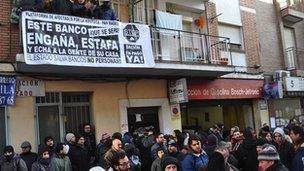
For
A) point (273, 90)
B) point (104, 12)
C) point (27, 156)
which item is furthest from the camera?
point (273, 90)

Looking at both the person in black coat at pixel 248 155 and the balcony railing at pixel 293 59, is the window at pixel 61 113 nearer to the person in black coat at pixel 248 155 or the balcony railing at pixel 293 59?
the person in black coat at pixel 248 155

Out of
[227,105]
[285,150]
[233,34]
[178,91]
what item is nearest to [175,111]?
[178,91]

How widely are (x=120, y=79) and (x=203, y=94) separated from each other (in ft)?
Answer: 11.2

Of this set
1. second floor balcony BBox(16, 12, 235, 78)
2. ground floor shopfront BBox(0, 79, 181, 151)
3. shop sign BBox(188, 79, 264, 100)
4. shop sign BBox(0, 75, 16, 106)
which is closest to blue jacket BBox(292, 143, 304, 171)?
second floor balcony BBox(16, 12, 235, 78)

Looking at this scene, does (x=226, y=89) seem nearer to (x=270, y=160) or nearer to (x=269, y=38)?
(x=269, y=38)

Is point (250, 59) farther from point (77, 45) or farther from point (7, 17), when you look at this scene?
point (7, 17)

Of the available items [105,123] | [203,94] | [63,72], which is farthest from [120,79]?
[203,94]

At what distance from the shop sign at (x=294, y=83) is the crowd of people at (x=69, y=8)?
30.7 ft

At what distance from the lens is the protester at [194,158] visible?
21.2ft

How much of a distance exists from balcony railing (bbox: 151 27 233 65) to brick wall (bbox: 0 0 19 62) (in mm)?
4153

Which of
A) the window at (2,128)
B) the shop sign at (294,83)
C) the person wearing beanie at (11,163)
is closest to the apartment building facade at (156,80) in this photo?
the window at (2,128)

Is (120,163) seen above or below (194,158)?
above

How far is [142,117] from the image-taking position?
1373 centimetres

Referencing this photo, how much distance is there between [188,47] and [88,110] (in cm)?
A: 454
